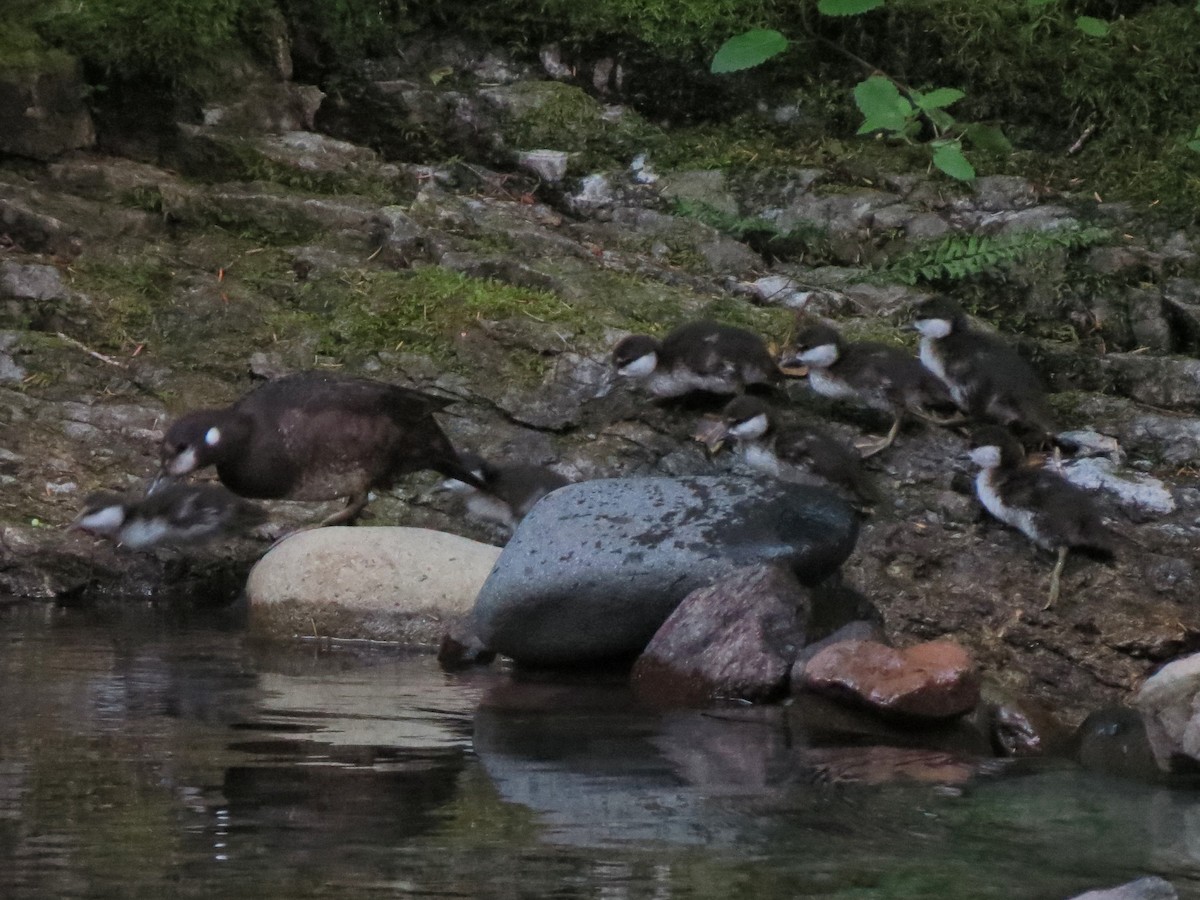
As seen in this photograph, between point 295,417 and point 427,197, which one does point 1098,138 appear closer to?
point 427,197

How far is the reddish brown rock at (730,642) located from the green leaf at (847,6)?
17.9ft

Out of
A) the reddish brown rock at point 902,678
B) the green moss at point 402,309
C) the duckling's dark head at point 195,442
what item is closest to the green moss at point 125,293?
the green moss at point 402,309

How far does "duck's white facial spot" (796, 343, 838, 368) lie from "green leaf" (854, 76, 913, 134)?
5.98 ft

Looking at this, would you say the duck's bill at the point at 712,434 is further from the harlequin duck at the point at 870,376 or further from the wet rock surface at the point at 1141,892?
the wet rock surface at the point at 1141,892

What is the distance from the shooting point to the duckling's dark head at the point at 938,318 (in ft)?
30.2

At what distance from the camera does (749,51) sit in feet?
35.7

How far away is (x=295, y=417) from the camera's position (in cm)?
795

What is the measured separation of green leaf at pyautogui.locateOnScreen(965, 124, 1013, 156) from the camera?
37.8 feet

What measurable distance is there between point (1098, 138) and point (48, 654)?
343 inches

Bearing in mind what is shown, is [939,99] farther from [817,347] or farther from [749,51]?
[817,347]

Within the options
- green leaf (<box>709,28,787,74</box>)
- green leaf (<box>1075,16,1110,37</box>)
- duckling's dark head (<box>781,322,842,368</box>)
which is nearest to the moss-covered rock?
green leaf (<box>709,28,787,74</box>)

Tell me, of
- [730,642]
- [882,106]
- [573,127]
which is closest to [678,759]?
[730,642]

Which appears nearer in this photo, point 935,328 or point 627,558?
point 627,558

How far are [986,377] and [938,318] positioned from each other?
55 cm
